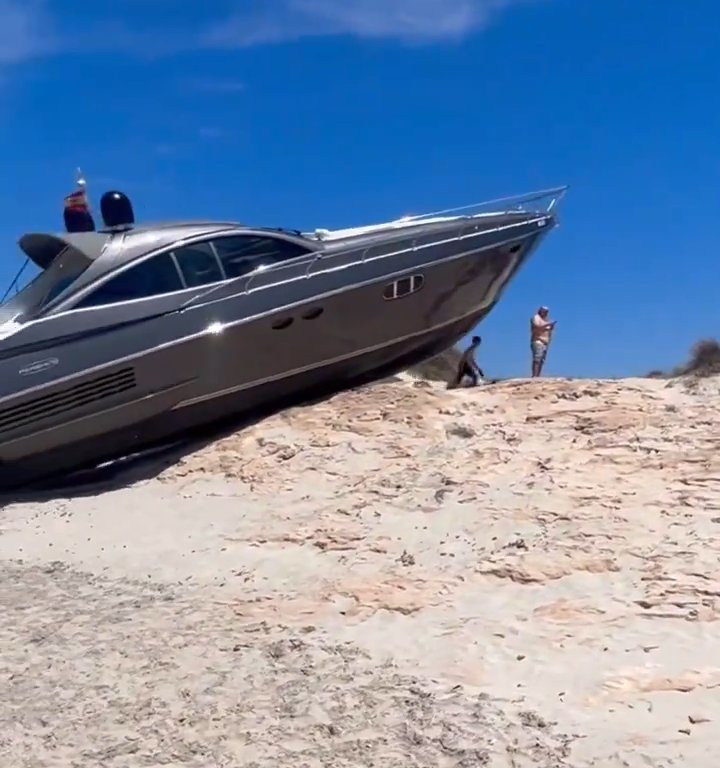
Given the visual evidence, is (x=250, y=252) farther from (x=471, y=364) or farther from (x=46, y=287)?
(x=471, y=364)

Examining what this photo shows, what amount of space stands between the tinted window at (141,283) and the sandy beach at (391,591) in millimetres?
1621

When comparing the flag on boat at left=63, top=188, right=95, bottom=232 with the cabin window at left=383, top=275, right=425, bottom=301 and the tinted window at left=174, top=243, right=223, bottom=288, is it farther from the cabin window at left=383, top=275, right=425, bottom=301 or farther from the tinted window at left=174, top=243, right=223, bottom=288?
the cabin window at left=383, top=275, right=425, bottom=301

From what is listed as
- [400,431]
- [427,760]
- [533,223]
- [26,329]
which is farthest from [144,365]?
[427,760]

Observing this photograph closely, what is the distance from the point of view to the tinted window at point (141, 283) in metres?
9.26

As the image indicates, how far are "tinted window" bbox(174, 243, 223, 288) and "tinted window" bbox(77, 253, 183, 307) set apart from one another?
100 mm

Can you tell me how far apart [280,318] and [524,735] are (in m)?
6.18

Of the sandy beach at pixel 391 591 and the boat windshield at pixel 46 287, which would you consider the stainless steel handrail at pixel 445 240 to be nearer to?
the sandy beach at pixel 391 591

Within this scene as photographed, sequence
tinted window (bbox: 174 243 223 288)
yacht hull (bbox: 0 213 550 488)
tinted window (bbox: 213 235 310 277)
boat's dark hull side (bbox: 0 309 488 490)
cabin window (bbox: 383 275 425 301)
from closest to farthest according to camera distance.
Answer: yacht hull (bbox: 0 213 550 488) → boat's dark hull side (bbox: 0 309 488 490) → tinted window (bbox: 174 243 223 288) → tinted window (bbox: 213 235 310 277) → cabin window (bbox: 383 275 425 301)

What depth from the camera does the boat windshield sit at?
934cm

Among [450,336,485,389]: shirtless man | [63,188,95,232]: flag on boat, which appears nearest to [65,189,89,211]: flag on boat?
[63,188,95,232]: flag on boat

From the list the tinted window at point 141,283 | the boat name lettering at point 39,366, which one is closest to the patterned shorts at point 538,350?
the tinted window at point 141,283

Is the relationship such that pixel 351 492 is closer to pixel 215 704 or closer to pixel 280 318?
pixel 280 318

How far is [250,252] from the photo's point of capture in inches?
398

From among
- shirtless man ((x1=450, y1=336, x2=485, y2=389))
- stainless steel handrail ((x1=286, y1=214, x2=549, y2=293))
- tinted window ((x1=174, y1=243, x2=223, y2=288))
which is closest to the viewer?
tinted window ((x1=174, y1=243, x2=223, y2=288))
